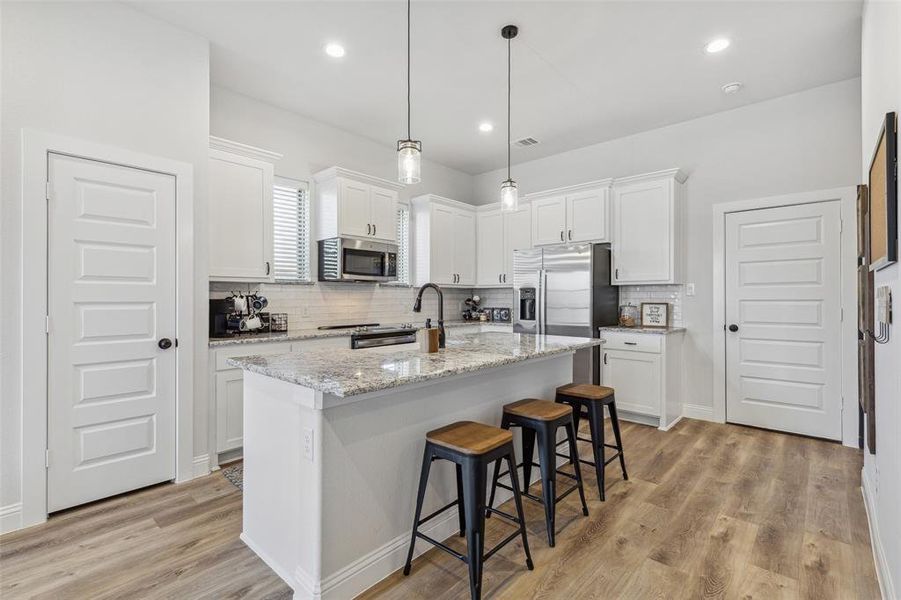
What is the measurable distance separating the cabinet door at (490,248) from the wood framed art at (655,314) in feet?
5.89

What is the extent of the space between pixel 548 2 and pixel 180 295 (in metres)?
3.08

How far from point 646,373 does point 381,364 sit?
10.4 feet

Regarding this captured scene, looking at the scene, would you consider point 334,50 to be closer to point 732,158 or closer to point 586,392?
point 586,392

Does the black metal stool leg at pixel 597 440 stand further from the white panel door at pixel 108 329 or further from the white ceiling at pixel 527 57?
the white panel door at pixel 108 329

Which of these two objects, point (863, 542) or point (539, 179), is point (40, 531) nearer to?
point (863, 542)

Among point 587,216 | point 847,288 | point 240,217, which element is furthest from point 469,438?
point 847,288

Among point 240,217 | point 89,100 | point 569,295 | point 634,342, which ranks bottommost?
point 634,342

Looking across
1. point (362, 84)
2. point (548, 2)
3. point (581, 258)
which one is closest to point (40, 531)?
point (362, 84)

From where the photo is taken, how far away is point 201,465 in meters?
3.12

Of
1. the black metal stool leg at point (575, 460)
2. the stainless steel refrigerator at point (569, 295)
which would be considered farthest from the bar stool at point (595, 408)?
the stainless steel refrigerator at point (569, 295)

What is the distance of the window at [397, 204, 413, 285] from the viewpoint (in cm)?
549

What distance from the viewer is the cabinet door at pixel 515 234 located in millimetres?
5508

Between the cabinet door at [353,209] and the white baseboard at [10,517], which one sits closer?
the white baseboard at [10,517]

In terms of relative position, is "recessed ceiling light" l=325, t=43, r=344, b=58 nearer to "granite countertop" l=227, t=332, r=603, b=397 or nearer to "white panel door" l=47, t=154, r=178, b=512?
"white panel door" l=47, t=154, r=178, b=512
